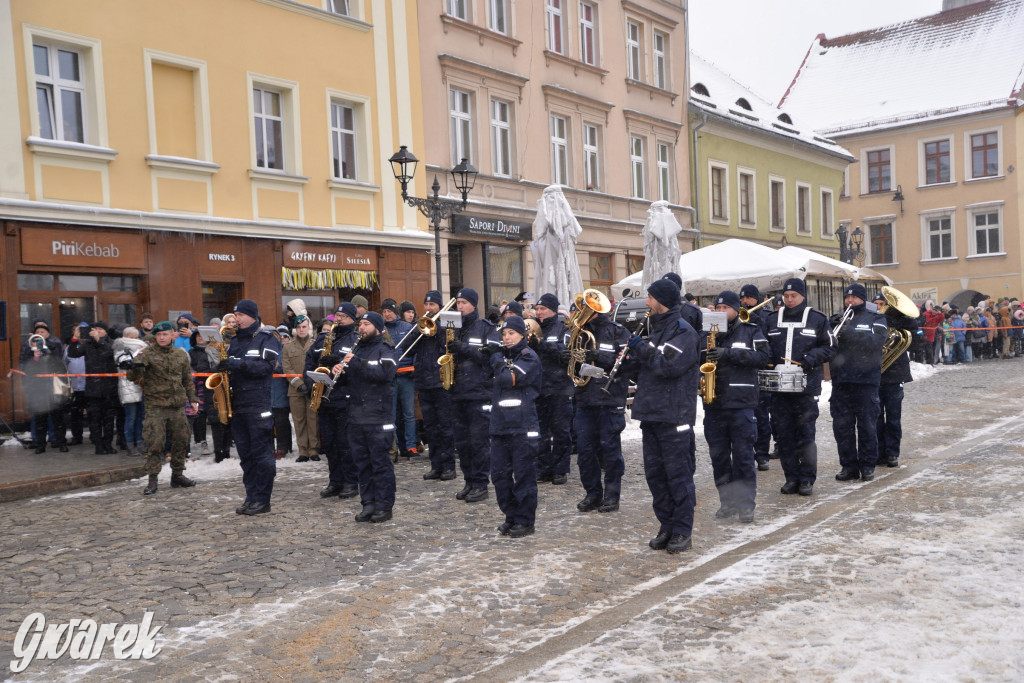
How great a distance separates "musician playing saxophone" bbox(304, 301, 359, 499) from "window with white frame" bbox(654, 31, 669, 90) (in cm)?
2103

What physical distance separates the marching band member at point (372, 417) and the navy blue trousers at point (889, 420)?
5.21 meters

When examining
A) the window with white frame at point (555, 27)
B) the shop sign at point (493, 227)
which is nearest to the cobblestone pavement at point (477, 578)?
the shop sign at point (493, 227)

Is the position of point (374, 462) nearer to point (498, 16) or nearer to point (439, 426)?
point (439, 426)

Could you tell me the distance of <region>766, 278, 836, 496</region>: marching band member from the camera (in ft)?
28.1

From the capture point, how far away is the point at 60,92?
47.5 feet

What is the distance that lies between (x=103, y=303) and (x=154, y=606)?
10081mm

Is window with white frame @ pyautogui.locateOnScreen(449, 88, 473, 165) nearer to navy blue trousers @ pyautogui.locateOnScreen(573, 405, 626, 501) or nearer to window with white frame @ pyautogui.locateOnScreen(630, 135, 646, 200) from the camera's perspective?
window with white frame @ pyautogui.locateOnScreen(630, 135, 646, 200)

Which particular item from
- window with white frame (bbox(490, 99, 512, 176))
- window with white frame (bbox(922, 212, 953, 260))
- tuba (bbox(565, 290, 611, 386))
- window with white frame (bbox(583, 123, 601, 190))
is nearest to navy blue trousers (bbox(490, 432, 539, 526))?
tuba (bbox(565, 290, 611, 386))

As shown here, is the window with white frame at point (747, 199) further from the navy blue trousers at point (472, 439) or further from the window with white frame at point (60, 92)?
the navy blue trousers at point (472, 439)

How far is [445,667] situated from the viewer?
4.62 m

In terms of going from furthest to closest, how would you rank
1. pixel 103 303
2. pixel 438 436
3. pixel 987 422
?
pixel 103 303 → pixel 987 422 → pixel 438 436

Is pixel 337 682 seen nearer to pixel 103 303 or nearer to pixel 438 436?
pixel 438 436

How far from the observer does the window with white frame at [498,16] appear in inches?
861

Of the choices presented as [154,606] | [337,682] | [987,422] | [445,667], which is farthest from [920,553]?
[987,422]
